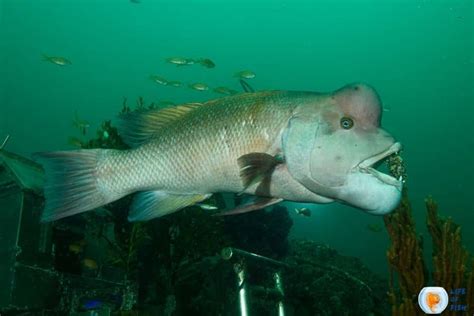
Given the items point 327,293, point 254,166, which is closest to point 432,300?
point 254,166

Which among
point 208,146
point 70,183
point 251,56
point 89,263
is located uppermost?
point 251,56

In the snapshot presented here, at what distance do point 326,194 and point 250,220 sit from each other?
5.05 metres

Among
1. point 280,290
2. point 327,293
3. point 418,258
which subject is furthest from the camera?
point 327,293

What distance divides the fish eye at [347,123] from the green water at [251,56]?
70678 millimetres

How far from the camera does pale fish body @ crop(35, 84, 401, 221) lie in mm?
2375

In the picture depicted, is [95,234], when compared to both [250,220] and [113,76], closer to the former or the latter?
[250,220]

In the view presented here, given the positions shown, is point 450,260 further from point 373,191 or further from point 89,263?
point 89,263

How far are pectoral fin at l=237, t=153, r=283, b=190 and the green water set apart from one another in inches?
2782

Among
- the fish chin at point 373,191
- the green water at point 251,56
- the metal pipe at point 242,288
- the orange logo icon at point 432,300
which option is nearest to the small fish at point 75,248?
the metal pipe at point 242,288

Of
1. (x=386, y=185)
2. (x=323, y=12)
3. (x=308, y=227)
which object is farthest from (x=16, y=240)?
(x=323, y=12)

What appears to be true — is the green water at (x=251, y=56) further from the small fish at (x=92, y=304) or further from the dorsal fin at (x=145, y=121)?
the dorsal fin at (x=145, y=121)

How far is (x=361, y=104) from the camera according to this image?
2.47 meters

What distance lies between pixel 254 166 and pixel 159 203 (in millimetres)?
946

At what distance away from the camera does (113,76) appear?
93125 mm
